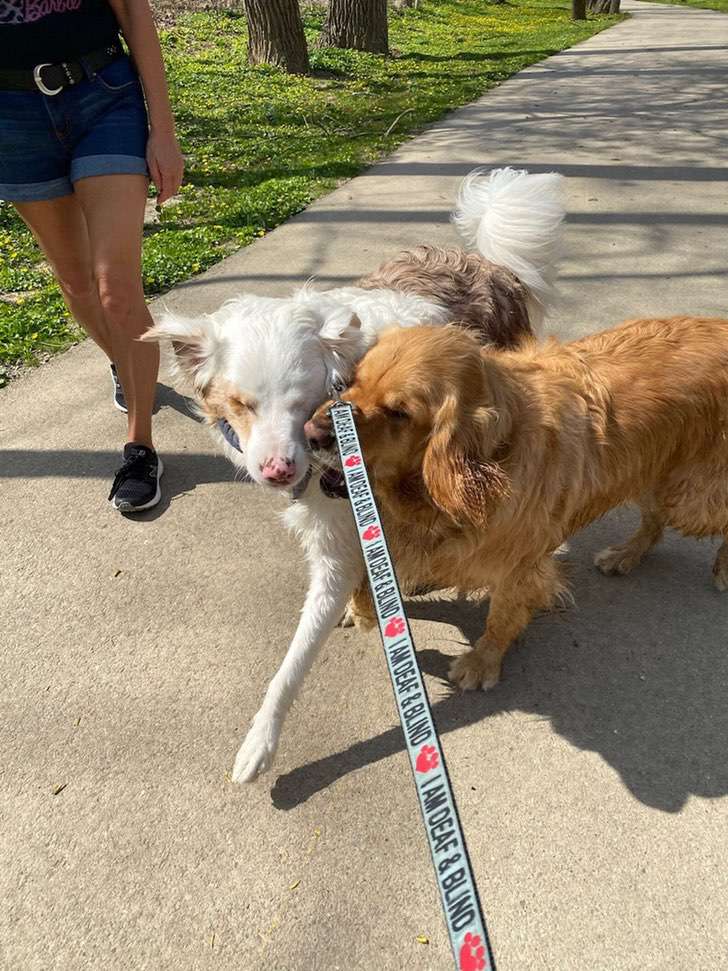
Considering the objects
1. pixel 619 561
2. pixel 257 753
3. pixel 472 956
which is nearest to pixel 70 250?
pixel 257 753

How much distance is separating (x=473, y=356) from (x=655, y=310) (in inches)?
133

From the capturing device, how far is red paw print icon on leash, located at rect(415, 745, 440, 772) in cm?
118

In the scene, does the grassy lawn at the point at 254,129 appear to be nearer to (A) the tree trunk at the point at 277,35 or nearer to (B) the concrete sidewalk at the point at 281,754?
(A) the tree trunk at the point at 277,35

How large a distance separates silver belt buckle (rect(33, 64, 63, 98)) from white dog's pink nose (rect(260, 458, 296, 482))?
5.65ft

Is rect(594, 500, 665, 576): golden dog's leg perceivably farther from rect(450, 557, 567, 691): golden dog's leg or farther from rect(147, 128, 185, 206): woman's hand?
rect(147, 128, 185, 206): woman's hand

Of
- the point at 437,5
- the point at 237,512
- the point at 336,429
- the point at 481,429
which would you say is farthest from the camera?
the point at 437,5

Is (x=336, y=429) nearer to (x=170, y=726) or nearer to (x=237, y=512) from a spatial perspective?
(x=170, y=726)

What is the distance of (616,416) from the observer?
2.36m

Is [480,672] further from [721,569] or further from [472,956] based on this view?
[472,956]

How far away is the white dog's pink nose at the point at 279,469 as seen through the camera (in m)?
→ 2.13

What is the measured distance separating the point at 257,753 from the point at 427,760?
1225 millimetres

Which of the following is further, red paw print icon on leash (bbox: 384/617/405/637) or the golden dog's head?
the golden dog's head

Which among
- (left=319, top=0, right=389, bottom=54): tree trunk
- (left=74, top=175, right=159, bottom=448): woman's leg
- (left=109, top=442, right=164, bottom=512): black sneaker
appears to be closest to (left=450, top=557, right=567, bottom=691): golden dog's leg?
(left=109, top=442, right=164, bottom=512): black sneaker

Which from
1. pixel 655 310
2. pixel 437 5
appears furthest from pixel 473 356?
pixel 437 5
